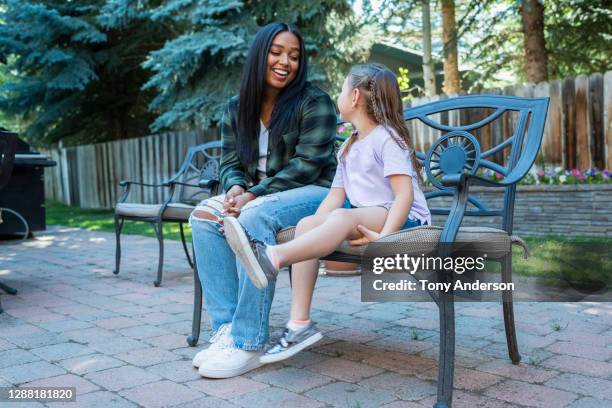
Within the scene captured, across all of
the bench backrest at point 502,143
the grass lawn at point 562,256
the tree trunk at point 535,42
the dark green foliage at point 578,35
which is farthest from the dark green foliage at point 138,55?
the bench backrest at point 502,143

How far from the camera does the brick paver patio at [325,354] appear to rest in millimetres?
2150

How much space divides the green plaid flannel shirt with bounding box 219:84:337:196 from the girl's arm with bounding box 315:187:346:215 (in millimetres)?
207

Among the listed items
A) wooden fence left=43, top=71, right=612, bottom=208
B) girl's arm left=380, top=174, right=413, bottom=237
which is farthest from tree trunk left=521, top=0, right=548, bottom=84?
girl's arm left=380, top=174, right=413, bottom=237

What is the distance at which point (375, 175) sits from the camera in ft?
8.02

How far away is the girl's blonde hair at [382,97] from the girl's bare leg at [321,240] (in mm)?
386

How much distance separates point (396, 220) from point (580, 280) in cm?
237

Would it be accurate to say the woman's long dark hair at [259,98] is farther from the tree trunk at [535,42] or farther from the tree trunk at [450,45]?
the tree trunk at [450,45]

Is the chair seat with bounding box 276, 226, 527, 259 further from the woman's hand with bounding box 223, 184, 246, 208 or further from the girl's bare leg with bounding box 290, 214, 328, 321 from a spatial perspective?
the woman's hand with bounding box 223, 184, 246, 208

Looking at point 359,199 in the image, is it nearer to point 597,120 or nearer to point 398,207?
point 398,207

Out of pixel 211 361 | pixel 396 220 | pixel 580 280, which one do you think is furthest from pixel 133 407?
pixel 580 280

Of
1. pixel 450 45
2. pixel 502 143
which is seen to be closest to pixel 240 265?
pixel 502 143

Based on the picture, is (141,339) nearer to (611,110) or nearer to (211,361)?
(211,361)

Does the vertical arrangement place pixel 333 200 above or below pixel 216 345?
above

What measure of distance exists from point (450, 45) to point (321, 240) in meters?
8.20
